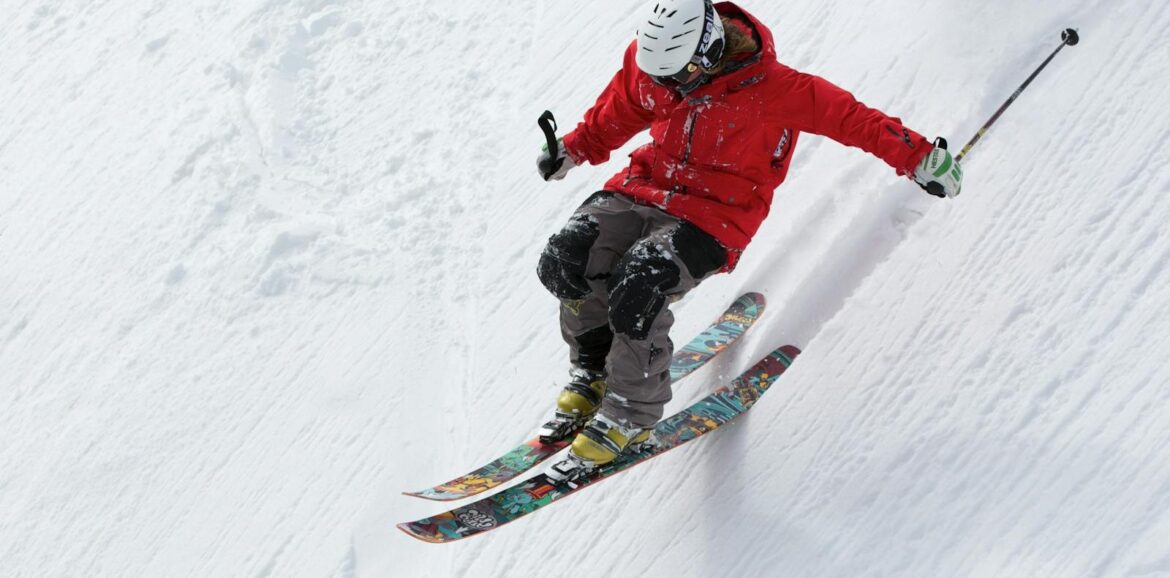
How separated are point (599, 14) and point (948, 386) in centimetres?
462

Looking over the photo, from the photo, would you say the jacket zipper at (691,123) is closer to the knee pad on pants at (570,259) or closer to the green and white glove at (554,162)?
the knee pad on pants at (570,259)

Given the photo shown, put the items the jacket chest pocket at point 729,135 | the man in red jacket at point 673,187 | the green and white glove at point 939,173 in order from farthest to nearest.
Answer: the jacket chest pocket at point 729,135 → the man in red jacket at point 673,187 → the green and white glove at point 939,173

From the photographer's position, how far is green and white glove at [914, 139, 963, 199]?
3791 mm

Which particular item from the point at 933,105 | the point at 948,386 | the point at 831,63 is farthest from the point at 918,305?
the point at 831,63

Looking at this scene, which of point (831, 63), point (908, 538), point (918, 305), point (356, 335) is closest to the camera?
point (908, 538)

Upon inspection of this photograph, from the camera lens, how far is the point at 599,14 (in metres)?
7.86

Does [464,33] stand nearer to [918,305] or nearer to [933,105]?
[933,105]

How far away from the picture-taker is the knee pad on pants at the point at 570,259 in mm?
4129

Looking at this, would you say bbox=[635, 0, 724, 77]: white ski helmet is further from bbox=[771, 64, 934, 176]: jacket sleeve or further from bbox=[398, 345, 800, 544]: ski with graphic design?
Result: bbox=[398, 345, 800, 544]: ski with graphic design

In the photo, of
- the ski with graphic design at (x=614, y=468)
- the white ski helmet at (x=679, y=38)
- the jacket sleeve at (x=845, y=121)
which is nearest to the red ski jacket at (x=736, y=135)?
the jacket sleeve at (x=845, y=121)

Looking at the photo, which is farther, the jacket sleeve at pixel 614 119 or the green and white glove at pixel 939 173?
the jacket sleeve at pixel 614 119

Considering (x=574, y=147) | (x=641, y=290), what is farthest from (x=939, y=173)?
(x=574, y=147)

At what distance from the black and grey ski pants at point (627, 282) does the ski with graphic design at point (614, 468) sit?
1.01 ft

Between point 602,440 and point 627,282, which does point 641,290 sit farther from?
point 602,440
